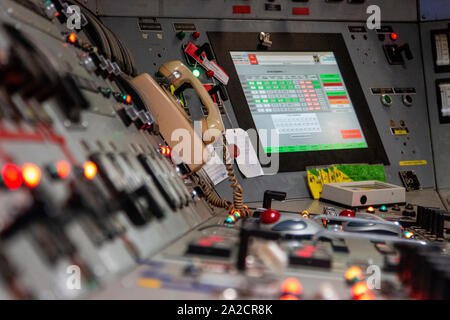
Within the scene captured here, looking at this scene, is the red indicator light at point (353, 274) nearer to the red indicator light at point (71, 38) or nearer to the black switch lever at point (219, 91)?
the red indicator light at point (71, 38)

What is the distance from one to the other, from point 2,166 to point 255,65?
1890 mm

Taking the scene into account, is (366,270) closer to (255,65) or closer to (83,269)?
(83,269)

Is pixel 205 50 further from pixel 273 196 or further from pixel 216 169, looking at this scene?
pixel 273 196

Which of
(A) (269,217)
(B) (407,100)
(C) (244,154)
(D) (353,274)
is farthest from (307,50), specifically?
(D) (353,274)

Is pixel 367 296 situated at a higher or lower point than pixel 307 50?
lower

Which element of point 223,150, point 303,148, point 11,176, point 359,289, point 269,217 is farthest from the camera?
point 303,148

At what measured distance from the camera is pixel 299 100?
2.22 metres

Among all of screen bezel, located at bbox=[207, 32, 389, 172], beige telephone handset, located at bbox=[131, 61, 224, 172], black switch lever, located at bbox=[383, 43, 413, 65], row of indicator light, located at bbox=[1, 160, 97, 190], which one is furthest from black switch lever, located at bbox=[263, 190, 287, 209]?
black switch lever, located at bbox=[383, 43, 413, 65]

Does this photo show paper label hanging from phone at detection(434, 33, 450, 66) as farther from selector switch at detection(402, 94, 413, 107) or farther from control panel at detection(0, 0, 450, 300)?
selector switch at detection(402, 94, 413, 107)

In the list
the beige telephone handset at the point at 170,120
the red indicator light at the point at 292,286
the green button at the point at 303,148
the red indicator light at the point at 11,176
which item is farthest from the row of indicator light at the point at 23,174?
the green button at the point at 303,148

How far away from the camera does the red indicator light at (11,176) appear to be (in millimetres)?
454

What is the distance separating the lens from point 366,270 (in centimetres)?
64

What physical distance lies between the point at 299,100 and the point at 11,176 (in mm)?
1924
